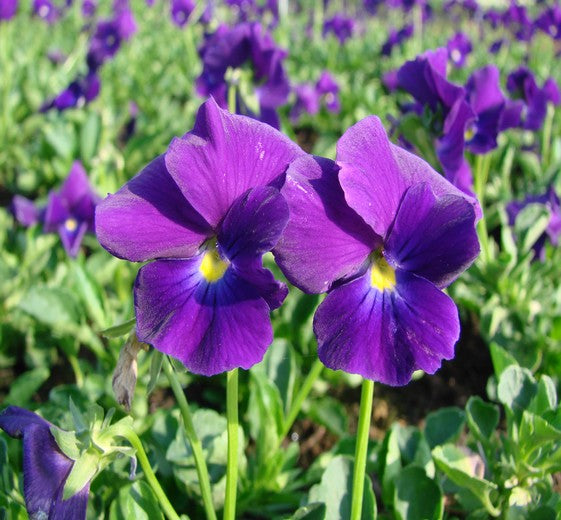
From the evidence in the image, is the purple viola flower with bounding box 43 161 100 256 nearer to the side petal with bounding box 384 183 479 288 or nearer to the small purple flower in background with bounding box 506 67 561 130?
the side petal with bounding box 384 183 479 288

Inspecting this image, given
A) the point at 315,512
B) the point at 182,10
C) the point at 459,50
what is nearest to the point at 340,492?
A: the point at 315,512

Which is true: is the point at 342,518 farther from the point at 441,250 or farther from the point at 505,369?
the point at 441,250

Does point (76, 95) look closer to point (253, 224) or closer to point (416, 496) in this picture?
point (416, 496)

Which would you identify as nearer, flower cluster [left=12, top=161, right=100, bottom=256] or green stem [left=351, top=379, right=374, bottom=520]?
green stem [left=351, top=379, right=374, bottom=520]

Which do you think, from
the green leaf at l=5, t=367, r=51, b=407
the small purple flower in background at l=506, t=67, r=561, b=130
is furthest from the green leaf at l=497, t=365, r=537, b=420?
the small purple flower in background at l=506, t=67, r=561, b=130

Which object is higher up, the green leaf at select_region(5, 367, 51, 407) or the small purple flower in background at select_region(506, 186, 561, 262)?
the green leaf at select_region(5, 367, 51, 407)

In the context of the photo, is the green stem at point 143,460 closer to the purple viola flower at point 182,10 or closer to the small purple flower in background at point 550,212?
the small purple flower in background at point 550,212

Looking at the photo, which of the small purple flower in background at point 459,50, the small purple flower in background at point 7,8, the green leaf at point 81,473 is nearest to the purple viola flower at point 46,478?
the green leaf at point 81,473
